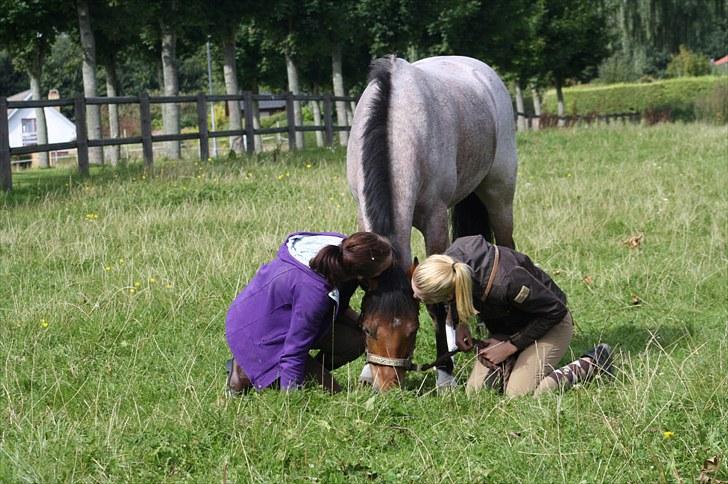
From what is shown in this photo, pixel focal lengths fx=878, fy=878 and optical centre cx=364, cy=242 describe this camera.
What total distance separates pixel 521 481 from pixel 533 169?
10843 millimetres

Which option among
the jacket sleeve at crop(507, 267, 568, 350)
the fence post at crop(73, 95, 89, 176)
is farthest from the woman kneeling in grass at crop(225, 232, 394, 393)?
the fence post at crop(73, 95, 89, 176)

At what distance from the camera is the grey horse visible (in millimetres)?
4371

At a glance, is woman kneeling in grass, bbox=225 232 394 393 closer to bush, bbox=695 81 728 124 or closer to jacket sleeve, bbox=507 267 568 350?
jacket sleeve, bbox=507 267 568 350

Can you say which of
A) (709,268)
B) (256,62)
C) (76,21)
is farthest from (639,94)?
(709,268)

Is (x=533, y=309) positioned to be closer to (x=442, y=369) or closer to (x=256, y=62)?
(x=442, y=369)

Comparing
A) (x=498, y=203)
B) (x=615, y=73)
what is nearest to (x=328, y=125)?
(x=498, y=203)

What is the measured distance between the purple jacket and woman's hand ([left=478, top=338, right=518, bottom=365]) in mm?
834

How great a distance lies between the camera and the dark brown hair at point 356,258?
12.6ft

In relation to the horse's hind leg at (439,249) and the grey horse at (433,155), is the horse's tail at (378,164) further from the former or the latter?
the horse's hind leg at (439,249)

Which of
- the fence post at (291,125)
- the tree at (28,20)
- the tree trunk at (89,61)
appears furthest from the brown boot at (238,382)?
the tree at (28,20)

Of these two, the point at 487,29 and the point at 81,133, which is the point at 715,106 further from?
the point at 81,133

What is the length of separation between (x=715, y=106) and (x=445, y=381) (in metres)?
28.9

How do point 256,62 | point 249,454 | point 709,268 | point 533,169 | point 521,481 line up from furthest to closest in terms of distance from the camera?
point 256,62 < point 533,169 < point 709,268 < point 249,454 < point 521,481

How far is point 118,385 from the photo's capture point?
172 inches
